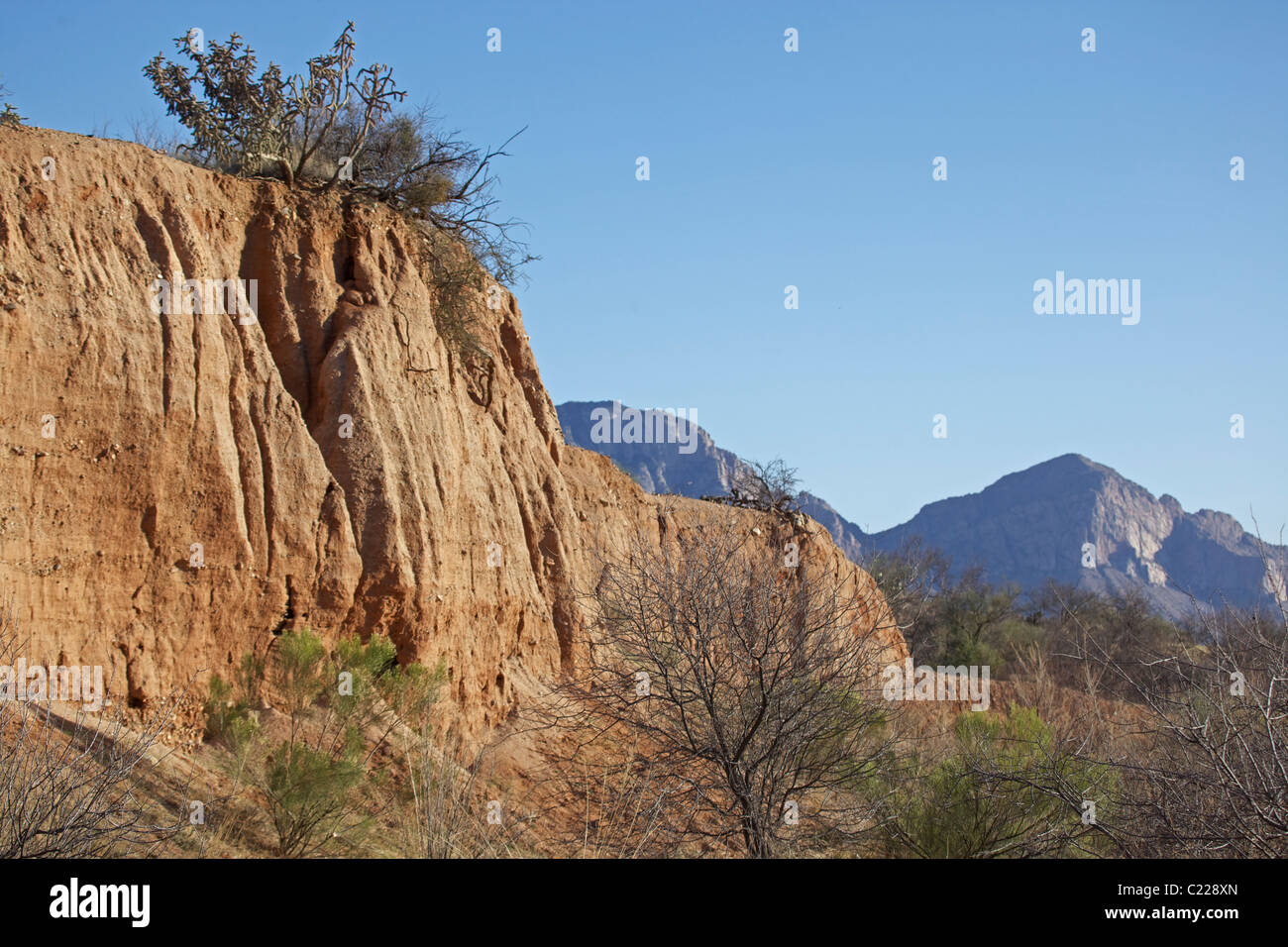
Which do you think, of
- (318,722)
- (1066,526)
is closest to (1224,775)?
(318,722)

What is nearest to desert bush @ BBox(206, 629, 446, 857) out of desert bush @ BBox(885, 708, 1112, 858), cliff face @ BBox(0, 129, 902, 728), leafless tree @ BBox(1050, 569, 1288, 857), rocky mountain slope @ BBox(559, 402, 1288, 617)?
cliff face @ BBox(0, 129, 902, 728)

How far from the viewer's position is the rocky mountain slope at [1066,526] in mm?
109188

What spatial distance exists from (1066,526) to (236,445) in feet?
387

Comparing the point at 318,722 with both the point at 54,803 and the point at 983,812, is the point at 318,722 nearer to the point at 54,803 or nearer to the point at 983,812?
the point at 54,803

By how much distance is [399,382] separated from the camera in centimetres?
1335

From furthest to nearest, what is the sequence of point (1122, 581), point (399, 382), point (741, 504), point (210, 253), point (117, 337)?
point (1122, 581), point (741, 504), point (399, 382), point (210, 253), point (117, 337)

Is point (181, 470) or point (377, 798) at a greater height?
point (181, 470)

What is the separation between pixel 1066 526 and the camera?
118m

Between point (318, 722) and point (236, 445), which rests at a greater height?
point (236, 445)

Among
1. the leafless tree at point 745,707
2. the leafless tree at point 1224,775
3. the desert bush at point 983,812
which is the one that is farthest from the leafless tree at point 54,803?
the desert bush at point 983,812

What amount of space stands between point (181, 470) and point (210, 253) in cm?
267

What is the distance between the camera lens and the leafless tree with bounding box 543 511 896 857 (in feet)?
31.4

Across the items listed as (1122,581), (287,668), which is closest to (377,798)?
(287,668)
